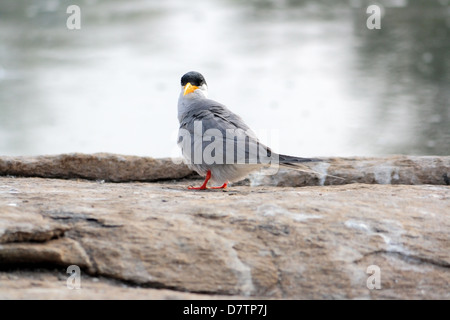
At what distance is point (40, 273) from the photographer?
2943 mm

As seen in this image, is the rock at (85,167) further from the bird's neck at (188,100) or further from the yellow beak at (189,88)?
the yellow beak at (189,88)

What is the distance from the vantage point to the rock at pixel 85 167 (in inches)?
182

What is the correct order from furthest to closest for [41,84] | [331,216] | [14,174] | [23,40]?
[23,40], [41,84], [14,174], [331,216]

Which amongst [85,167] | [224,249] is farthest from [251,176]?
[224,249]

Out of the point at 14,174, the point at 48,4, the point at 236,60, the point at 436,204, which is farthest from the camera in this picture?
the point at 48,4

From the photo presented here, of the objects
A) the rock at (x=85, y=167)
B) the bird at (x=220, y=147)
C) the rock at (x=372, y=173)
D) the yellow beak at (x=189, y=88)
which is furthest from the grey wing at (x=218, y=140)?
the rock at (x=372, y=173)

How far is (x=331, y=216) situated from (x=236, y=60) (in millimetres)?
9038

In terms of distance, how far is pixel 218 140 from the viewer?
4.06 metres

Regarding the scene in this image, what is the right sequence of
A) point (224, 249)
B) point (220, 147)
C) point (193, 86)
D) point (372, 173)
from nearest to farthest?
point (224, 249) → point (220, 147) → point (372, 173) → point (193, 86)

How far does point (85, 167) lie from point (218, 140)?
108cm

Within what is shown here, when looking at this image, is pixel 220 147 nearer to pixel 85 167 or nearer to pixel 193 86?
pixel 193 86

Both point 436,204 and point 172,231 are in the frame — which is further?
point 436,204
